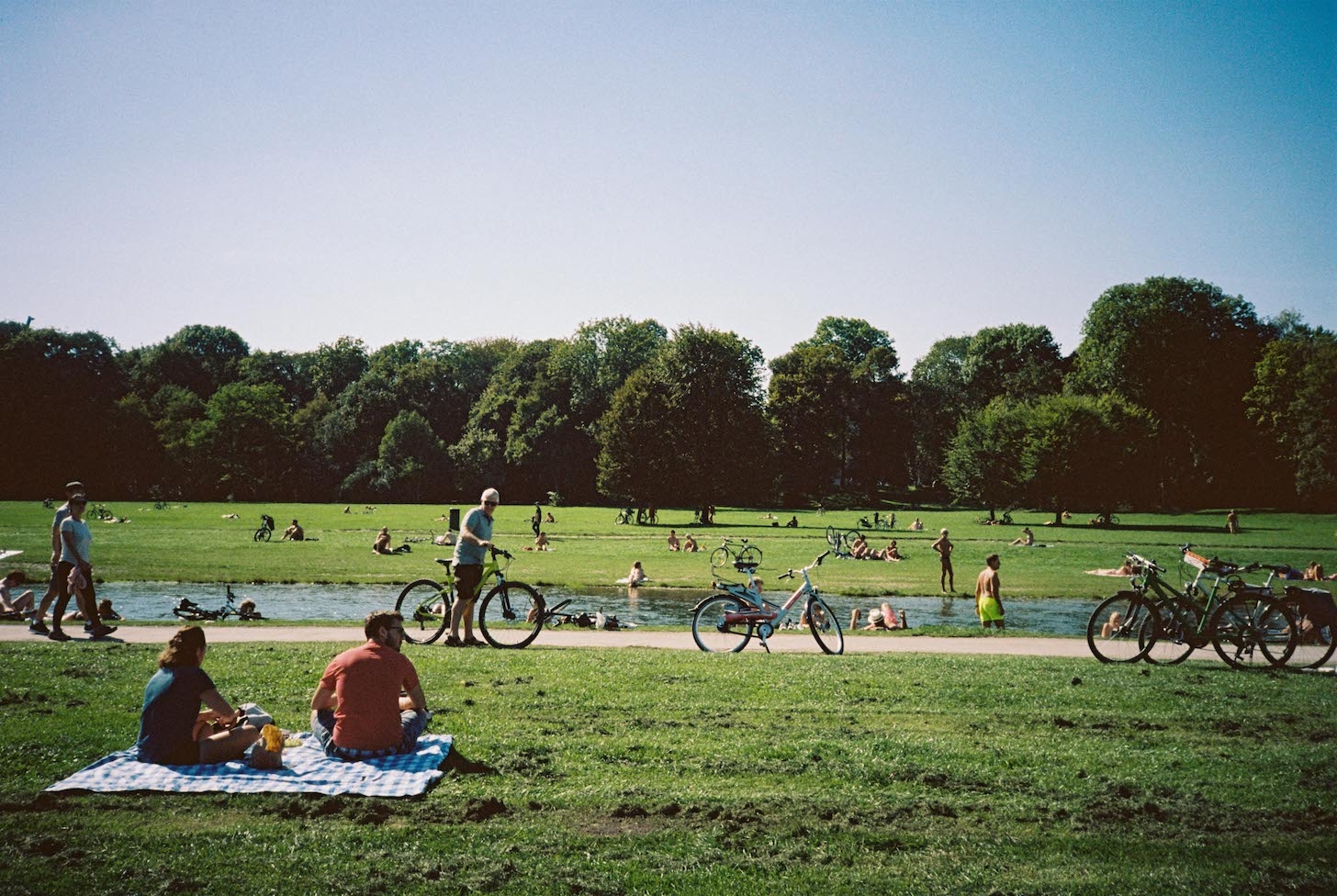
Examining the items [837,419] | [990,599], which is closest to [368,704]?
[990,599]

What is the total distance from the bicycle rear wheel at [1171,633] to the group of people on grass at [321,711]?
1017 cm

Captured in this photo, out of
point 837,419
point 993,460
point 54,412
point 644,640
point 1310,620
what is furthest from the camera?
point 837,419

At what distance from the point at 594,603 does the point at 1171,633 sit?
49.9 feet

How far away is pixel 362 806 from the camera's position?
656 cm

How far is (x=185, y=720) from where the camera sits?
7.37m

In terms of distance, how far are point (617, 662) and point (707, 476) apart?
2206 inches

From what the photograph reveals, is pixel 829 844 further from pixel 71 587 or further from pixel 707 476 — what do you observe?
pixel 707 476

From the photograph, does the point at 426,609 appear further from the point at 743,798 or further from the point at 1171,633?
the point at 1171,633

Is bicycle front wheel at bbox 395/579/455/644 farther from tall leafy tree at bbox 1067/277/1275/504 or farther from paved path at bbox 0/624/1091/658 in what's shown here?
tall leafy tree at bbox 1067/277/1275/504

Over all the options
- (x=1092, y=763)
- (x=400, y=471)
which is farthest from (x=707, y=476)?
(x=1092, y=763)

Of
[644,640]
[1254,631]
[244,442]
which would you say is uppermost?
[244,442]

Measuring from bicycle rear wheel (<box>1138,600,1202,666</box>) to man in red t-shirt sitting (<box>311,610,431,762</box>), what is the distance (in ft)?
33.5

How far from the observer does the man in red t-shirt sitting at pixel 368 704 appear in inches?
302

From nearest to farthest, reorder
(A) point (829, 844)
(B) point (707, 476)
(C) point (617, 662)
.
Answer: (A) point (829, 844)
(C) point (617, 662)
(B) point (707, 476)
